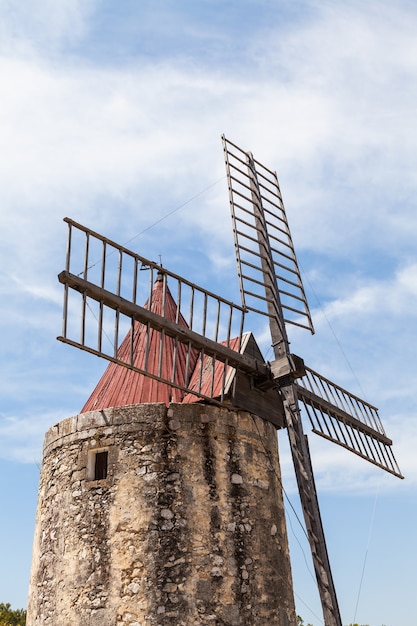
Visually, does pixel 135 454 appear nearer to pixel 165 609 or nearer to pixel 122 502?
pixel 122 502

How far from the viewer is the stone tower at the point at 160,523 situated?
7023 mm

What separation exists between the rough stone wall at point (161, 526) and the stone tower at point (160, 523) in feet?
0.04

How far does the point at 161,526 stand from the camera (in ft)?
23.6

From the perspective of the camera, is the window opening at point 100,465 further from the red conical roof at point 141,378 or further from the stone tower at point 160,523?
the red conical roof at point 141,378

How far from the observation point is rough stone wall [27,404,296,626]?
23.0ft

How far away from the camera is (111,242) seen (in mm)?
7500

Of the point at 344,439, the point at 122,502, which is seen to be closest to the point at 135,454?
the point at 122,502

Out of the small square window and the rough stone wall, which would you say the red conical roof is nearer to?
the rough stone wall

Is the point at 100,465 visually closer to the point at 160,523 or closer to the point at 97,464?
the point at 97,464

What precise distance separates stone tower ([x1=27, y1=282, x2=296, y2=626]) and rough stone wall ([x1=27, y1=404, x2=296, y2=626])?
11mm

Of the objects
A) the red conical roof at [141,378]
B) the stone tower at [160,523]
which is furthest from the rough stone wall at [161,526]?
the red conical roof at [141,378]

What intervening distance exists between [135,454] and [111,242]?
230cm

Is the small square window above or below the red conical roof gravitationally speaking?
below

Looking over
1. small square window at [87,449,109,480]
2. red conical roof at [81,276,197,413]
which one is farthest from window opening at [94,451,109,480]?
red conical roof at [81,276,197,413]
